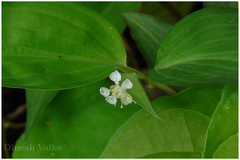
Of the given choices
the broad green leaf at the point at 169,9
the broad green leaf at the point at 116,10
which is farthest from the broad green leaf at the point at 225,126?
the broad green leaf at the point at 169,9

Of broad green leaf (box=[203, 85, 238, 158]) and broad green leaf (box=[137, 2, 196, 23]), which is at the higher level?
broad green leaf (box=[137, 2, 196, 23])

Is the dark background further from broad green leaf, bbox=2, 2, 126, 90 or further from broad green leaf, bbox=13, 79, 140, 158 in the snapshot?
broad green leaf, bbox=2, 2, 126, 90

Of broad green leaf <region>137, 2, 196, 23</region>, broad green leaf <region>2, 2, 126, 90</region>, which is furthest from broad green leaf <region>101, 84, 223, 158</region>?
broad green leaf <region>137, 2, 196, 23</region>

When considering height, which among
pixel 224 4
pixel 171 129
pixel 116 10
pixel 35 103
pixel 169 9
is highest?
pixel 169 9

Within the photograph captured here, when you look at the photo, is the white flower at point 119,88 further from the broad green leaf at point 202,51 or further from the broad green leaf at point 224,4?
the broad green leaf at point 224,4

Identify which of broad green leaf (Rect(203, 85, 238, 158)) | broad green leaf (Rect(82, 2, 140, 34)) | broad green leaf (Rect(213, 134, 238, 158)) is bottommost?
broad green leaf (Rect(213, 134, 238, 158))

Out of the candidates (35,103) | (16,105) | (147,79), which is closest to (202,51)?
(147,79)

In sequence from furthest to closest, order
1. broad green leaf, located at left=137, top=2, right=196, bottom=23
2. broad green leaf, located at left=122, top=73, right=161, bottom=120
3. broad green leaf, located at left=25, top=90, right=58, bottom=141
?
broad green leaf, located at left=137, top=2, right=196, bottom=23
broad green leaf, located at left=25, top=90, right=58, bottom=141
broad green leaf, located at left=122, top=73, right=161, bottom=120

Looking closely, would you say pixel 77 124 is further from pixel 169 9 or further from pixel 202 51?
pixel 169 9
